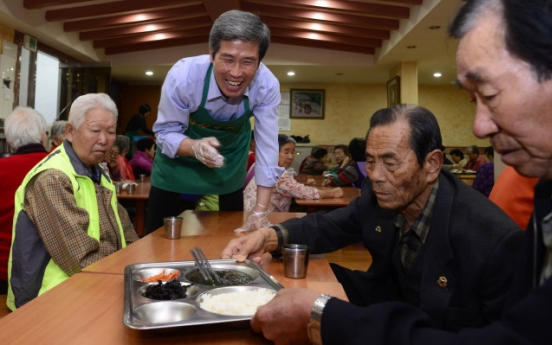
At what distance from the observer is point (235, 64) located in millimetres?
2039

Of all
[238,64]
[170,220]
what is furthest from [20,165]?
[238,64]

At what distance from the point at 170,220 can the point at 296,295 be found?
3.68 feet

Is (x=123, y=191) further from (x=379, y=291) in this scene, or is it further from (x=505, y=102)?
(x=505, y=102)

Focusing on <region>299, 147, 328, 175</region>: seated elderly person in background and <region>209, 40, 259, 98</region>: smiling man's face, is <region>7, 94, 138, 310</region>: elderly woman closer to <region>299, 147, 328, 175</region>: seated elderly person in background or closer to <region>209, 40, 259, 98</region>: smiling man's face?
<region>209, 40, 259, 98</region>: smiling man's face

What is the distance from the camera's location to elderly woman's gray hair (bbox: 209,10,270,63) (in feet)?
6.51

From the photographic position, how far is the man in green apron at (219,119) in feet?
6.66

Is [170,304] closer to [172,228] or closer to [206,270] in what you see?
[206,270]

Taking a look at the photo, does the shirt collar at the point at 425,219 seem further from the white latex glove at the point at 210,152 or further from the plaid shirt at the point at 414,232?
the white latex glove at the point at 210,152

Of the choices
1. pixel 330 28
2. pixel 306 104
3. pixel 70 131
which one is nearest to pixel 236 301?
pixel 70 131

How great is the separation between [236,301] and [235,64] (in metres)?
1.17

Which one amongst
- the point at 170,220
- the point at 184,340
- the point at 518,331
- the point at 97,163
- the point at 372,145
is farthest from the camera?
the point at 97,163

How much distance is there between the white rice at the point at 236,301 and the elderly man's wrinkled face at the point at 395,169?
686 mm

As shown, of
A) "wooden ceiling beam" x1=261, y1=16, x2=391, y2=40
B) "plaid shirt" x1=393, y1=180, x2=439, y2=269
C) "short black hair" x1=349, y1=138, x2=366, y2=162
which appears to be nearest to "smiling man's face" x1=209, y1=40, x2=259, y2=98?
"plaid shirt" x1=393, y1=180, x2=439, y2=269

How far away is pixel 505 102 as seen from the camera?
82cm
